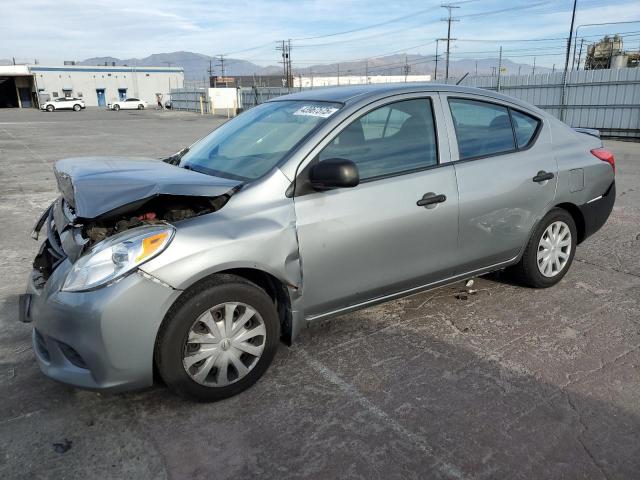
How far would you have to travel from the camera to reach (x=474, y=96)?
388 cm

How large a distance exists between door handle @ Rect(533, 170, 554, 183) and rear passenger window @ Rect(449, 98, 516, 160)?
283mm

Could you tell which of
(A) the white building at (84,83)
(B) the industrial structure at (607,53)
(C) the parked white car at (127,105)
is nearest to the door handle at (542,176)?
(B) the industrial structure at (607,53)

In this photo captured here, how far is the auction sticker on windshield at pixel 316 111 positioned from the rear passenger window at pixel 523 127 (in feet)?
5.30

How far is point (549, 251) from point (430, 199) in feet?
5.02

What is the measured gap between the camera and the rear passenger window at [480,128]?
3.70 m

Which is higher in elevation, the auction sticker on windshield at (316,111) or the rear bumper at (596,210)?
the auction sticker on windshield at (316,111)

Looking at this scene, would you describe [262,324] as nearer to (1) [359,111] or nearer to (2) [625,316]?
(1) [359,111]

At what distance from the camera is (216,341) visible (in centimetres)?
281

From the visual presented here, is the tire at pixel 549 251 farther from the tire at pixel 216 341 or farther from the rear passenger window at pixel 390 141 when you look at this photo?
the tire at pixel 216 341

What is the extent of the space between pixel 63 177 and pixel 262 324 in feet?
5.03

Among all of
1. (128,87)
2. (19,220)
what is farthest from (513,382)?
(128,87)

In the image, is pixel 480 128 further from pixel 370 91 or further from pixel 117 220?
pixel 117 220

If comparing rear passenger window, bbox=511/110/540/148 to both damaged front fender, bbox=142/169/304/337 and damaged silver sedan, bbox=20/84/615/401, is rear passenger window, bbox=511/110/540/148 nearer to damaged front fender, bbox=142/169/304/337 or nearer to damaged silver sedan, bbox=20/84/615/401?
damaged silver sedan, bbox=20/84/615/401

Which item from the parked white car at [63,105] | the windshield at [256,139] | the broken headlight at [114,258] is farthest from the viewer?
the parked white car at [63,105]
